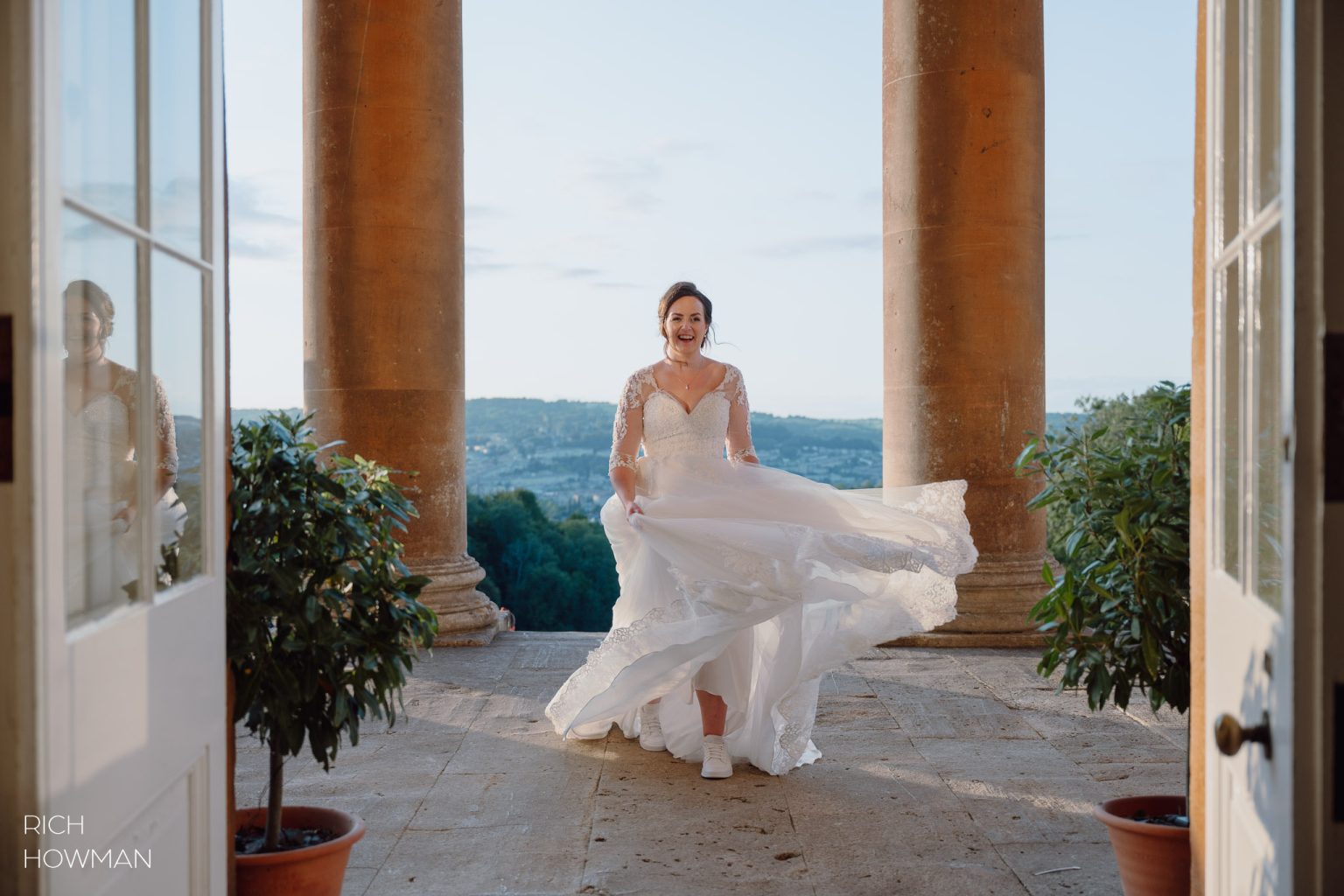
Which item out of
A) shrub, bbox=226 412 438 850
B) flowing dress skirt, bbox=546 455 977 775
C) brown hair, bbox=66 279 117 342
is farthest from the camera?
flowing dress skirt, bbox=546 455 977 775

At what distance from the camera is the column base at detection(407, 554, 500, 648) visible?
33.1 ft

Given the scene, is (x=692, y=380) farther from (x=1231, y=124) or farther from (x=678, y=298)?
(x=1231, y=124)

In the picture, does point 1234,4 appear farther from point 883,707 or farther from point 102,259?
point 883,707

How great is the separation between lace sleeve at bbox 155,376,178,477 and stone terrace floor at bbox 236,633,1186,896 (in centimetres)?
240

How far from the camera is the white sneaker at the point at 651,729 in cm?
682

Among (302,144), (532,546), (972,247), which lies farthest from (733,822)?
(532,546)

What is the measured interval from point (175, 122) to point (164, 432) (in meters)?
0.74

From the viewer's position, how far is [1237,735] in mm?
2314

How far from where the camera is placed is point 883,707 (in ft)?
25.8

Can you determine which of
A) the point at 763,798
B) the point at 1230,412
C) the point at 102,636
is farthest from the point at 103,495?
the point at 763,798

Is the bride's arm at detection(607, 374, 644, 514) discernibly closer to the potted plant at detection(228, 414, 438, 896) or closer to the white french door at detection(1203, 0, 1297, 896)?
the potted plant at detection(228, 414, 438, 896)

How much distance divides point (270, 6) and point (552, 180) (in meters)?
45.0

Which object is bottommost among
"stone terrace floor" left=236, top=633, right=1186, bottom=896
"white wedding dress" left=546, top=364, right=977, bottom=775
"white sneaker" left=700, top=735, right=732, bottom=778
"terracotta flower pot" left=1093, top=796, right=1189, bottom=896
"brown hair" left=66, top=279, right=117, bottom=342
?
"stone terrace floor" left=236, top=633, right=1186, bottom=896

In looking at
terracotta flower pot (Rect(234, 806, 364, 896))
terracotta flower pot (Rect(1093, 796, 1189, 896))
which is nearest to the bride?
terracotta flower pot (Rect(1093, 796, 1189, 896))
